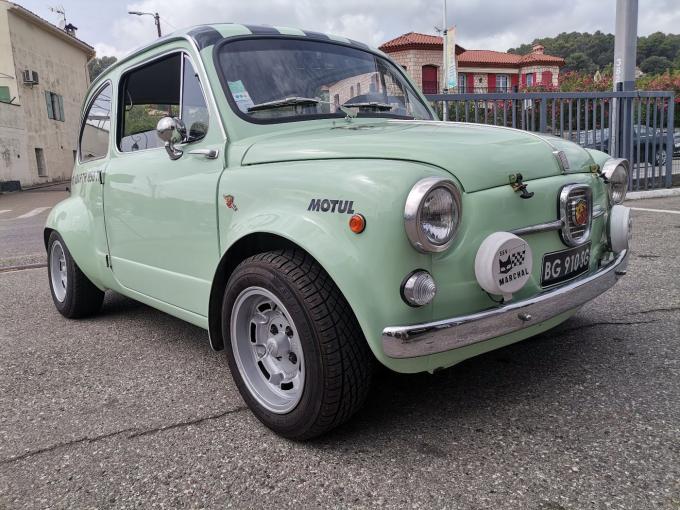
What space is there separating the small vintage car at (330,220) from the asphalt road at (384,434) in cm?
24

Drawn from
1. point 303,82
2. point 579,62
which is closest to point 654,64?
point 579,62

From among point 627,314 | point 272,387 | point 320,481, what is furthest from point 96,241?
point 627,314

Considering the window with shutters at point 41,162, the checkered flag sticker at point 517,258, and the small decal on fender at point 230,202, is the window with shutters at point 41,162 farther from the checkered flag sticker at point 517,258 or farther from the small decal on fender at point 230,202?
the checkered flag sticker at point 517,258

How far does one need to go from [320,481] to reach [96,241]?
2533 millimetres

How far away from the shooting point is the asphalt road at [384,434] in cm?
193

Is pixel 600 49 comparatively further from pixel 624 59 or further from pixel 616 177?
pixel 616 177

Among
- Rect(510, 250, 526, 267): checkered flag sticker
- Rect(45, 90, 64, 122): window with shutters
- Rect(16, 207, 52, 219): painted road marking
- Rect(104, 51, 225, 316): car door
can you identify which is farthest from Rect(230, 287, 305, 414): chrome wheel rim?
Rect(45, 90, 64, 122): window with shutters

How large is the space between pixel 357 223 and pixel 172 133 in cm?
140

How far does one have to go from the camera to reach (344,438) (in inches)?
89.9

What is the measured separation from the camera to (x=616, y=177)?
9.23 ft

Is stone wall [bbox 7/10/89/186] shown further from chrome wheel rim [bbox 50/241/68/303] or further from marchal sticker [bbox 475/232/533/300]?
marchal sticker [bbox 475/232/533/300]

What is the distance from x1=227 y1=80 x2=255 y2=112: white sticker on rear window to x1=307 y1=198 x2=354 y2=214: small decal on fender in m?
0.93

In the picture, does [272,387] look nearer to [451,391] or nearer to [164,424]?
[164,424]

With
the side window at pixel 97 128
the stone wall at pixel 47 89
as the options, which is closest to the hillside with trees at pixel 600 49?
the stone wall at pixel 47 89
